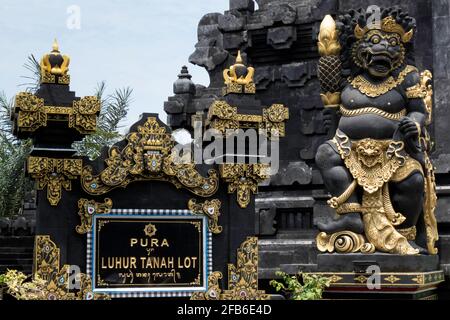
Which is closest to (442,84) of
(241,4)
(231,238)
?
(241,4)

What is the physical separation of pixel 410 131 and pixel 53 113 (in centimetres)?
628

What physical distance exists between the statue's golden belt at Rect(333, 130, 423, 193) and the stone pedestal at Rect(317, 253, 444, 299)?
1232 millimetres

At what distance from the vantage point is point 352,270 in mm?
13344

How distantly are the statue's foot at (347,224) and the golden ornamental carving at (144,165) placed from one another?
13.0ft

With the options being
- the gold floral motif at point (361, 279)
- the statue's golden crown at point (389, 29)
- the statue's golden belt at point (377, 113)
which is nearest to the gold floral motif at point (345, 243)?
the gold floral motif at point (361, 279)

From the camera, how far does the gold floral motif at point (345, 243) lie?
1355 centimetres

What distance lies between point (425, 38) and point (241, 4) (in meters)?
4.59

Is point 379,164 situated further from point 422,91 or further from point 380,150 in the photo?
point 422,91

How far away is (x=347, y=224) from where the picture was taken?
13727mm

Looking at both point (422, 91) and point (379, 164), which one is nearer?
point (379, 164)

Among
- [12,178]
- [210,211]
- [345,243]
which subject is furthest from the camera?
[12,178]

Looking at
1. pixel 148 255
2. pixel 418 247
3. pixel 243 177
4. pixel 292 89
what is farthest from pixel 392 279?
pixel 292 89

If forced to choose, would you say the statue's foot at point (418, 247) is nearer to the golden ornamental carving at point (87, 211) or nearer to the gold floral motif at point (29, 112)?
the golden ornamental carving at point (87, 211)
